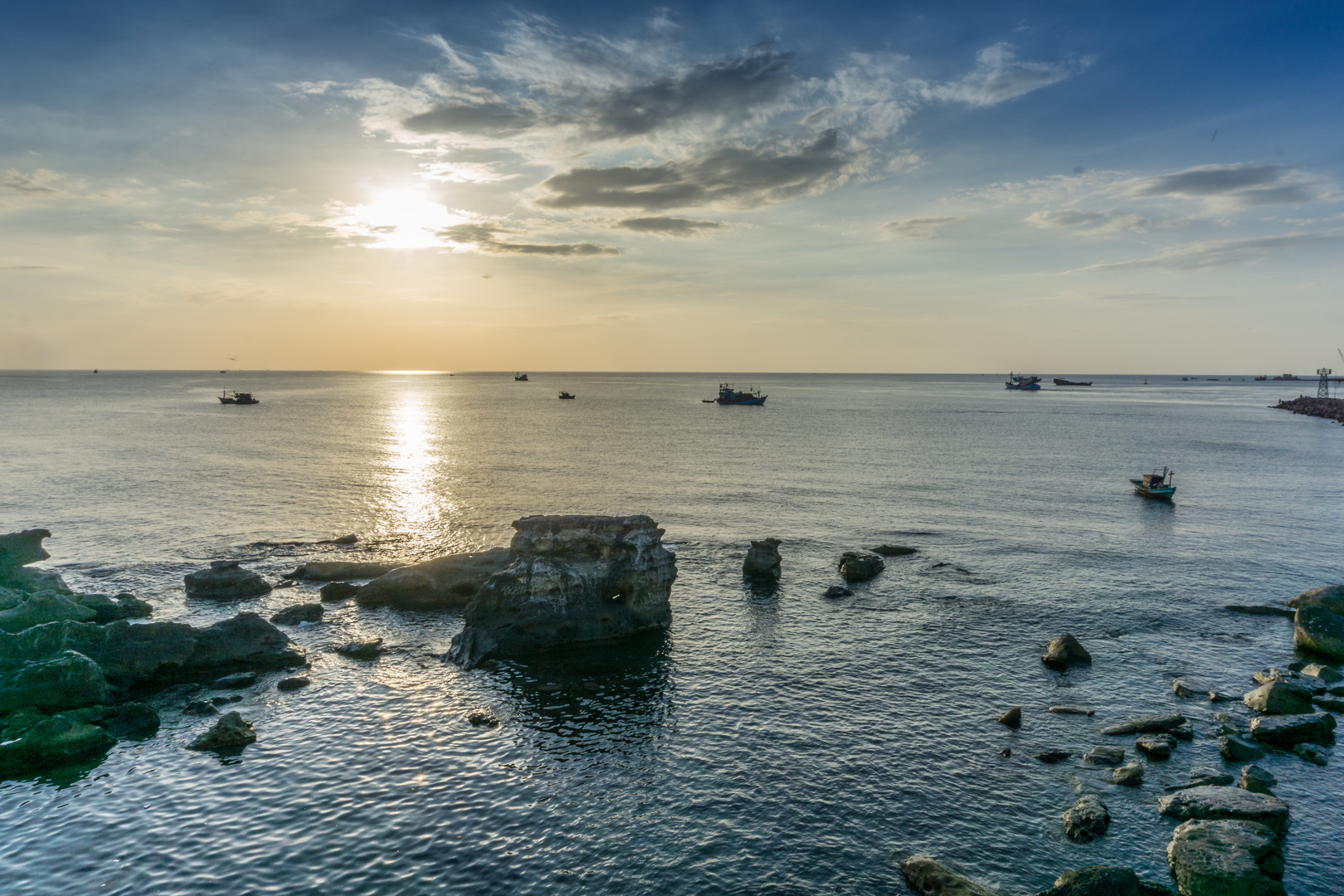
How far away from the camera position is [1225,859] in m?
22.2

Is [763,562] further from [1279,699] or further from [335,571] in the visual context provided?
[335,571]

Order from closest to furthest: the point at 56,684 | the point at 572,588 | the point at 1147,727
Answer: the point at 1147,727
the point at 56,684
the point at 572,588

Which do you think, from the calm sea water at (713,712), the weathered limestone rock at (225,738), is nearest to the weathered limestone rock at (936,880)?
the calm sea water at (713,712)

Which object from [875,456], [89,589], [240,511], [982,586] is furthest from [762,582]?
[875,456]

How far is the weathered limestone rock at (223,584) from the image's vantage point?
1914 inches

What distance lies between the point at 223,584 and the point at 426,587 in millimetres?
14223

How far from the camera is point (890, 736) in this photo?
31578 millimetres

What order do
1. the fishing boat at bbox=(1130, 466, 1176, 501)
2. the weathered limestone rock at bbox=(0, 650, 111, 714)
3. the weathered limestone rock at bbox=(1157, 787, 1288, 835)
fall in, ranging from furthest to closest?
the fishing boat at bbox=(1130, 466, 1176, 501) < the weathered limestone rock at bbox=(0, 650, 111, 714) < the weathered limestone rock at bbox=(1157, 787, 1288, 835)

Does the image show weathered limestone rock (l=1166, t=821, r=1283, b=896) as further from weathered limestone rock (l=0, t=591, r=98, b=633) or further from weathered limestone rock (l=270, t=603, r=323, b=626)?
weathered limestone rock (l=0, t=591, r=98, b=633)

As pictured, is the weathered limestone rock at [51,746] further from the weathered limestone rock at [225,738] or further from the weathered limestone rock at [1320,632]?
the weathered limestone rock at [1320,632]

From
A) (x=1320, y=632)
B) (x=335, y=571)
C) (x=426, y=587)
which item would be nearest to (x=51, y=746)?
(x=426, y=587)

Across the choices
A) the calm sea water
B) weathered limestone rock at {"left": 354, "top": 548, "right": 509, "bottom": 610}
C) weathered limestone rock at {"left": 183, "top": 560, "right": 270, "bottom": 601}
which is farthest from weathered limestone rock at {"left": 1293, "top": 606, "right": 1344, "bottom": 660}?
weathered limestone rock at {"left": 183, "top": 560, "right": 270, "bottom": 601}

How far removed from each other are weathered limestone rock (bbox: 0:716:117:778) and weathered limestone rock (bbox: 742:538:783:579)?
1543 inches

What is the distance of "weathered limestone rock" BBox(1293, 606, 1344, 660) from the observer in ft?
131
